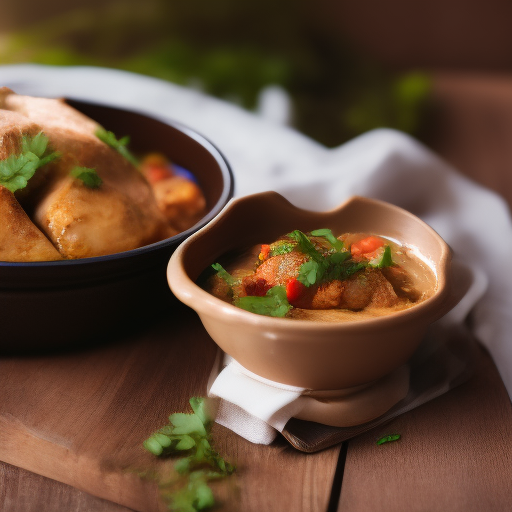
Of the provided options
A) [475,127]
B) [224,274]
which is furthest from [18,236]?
[475,127]

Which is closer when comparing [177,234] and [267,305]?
[267,305]

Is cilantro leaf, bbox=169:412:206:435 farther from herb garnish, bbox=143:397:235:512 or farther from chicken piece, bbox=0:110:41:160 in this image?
chicken piece, bbox=0:110:41:160

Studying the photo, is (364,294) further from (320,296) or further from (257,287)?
(257,287)

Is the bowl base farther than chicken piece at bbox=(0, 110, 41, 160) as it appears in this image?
No

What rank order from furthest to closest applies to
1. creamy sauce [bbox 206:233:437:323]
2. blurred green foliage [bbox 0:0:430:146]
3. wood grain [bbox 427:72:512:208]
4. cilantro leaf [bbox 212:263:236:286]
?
blurred green foliage [bbox 0:0:430:146], wood grain [bbox 427:72:512:208], cilantro leaf [bbox 212:263:236:286], creamy sauce [bbox 206:233:437:323]

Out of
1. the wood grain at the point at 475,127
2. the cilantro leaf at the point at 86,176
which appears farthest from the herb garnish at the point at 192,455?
the wood grain at the point at 475,127

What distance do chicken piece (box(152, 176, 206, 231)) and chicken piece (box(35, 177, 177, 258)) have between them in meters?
0.35

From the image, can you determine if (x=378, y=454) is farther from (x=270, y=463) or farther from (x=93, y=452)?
(x=93, y=452)

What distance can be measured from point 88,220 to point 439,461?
1017 millimetres

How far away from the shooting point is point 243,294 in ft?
5.22

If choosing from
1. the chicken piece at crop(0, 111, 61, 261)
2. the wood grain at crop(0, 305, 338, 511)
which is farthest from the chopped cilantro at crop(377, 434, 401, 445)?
the chicken piece at crop(0, 111, 61, 261)

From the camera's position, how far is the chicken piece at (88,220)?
1.69 meters

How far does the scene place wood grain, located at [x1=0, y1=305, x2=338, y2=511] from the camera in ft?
4.84

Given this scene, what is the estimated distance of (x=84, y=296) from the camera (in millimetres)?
1699
